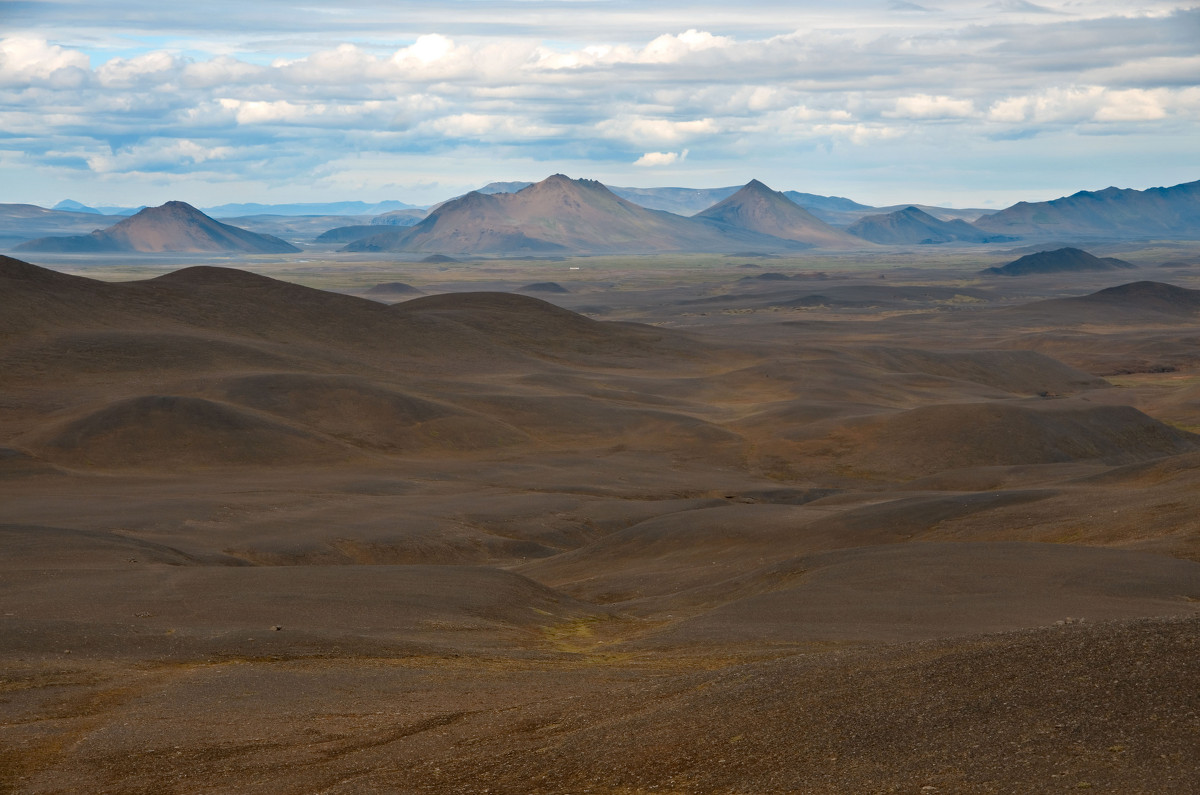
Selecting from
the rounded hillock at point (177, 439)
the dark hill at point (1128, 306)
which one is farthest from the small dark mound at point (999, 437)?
the dark hill at point (1128, 306)

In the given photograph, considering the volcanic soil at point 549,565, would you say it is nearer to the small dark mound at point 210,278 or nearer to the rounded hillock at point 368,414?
the rounded hillock at point 368,414

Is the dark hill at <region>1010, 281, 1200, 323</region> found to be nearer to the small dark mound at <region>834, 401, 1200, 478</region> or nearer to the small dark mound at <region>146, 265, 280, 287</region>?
the small dark mound at <region>834, 401, 1200, 478</region>

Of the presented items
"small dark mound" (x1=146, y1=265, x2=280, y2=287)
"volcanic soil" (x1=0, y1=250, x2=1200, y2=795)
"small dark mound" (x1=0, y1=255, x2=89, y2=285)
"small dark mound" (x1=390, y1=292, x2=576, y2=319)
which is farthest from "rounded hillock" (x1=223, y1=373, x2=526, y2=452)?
"small dark mound" (x1=390, y1=292, x2=576, y2=319)

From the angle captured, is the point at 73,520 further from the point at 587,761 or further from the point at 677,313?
the point at 677,313

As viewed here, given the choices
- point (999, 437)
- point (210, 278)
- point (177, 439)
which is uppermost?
point (210, 278)

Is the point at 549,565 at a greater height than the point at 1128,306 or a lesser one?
lesser

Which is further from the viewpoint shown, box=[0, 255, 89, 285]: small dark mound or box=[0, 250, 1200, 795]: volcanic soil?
box=[0, 255, 89, 285]: small dark mound

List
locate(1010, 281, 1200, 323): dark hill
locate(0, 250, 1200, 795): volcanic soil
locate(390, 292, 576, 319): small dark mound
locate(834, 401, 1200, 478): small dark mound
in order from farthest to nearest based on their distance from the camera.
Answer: locate(1010, 281, 1200, 323): dark hill
locate(390, 292, 576, 319): small dark mound
locate(834, 401, 1200, 478): small dark mound
locate(0, 250, 1200, 795): volcanic soil

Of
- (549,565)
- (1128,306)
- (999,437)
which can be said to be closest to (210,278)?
(999,437)

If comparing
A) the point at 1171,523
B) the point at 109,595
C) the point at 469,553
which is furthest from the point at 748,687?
the point at 469,553

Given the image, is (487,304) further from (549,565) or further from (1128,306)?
(1128,306)
